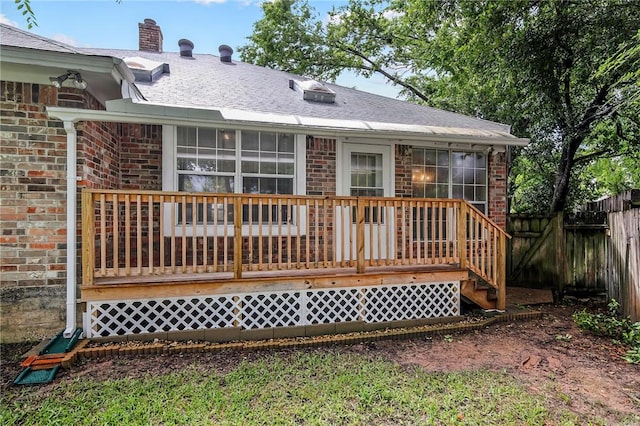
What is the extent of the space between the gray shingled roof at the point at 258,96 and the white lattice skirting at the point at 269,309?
3099 millimetres

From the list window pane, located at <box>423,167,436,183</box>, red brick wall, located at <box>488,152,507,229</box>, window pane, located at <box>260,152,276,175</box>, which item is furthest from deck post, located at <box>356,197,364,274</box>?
red brick wall, located at <box>488,152,507,229</box>

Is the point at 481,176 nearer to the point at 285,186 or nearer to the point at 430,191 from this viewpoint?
the point at 430,191

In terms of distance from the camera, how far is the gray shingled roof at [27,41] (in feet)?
12.3

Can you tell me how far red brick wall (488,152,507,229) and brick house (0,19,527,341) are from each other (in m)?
0.03

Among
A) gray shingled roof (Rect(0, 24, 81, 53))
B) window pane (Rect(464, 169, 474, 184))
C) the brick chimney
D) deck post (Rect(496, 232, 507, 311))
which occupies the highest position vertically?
the brick chimney

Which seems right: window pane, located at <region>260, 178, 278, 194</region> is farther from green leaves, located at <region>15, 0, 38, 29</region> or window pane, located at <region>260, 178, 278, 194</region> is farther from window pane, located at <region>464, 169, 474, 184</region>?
window pane, located at <region>464, 169, 474, 184</region>

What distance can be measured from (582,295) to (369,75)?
1333 cm

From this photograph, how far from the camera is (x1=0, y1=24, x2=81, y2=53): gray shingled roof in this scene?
3.74 metres

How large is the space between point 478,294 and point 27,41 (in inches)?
277

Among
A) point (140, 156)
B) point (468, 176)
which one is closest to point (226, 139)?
point (140, 156)

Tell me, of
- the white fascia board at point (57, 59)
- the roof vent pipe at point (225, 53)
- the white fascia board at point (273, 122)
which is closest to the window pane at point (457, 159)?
the white fascia board at point (273, 122)

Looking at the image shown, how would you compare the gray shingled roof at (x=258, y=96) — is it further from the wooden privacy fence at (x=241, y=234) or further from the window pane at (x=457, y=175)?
the wooden privacy fence at (x=241, y=234)

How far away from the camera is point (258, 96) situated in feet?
21.5

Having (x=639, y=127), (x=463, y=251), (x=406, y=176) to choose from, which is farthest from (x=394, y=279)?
(x=639, y=127)
